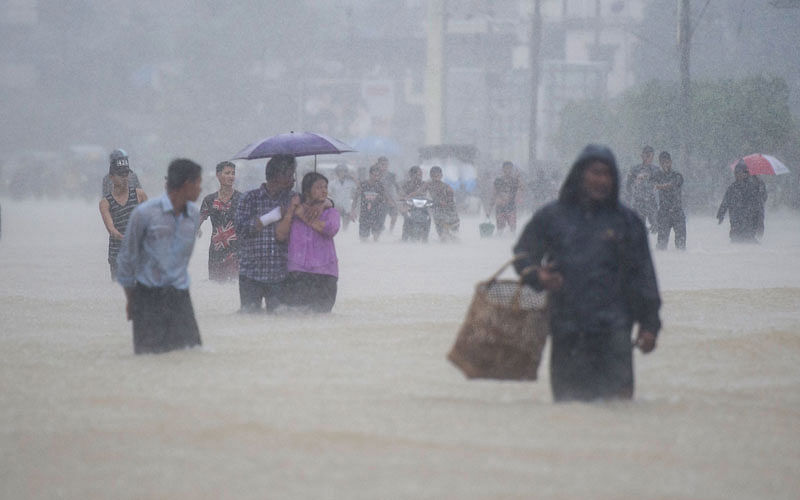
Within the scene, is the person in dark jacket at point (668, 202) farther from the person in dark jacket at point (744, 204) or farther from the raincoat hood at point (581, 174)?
the raincoat hood at point (581, 174)

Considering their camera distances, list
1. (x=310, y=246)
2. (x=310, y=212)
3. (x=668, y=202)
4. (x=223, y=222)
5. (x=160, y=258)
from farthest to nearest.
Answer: (x=668, y=202) → (x=223, y=222) → (x=310, y=246) → (x=310, y=212) → (x=160, y=258)

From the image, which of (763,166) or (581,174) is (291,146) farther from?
(763,166)

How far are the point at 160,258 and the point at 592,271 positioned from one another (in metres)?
3.16

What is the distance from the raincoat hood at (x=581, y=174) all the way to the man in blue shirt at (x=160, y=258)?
9.27 feet

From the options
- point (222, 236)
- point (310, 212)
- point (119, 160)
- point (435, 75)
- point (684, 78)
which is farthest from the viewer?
point (435, 75)

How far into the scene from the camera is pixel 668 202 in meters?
20.4

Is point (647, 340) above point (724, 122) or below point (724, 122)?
below

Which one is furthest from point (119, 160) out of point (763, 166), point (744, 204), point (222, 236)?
point (763, 166)

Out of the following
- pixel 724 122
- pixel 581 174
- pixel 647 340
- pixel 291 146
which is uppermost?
pixel 724 122

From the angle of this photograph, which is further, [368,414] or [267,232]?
[267,232]

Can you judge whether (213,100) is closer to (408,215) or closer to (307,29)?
(307,29)

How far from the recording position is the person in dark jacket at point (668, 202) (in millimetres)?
20109

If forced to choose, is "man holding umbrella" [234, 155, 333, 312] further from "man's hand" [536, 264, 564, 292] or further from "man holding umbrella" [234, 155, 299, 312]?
"man's hand" [536, 264, 564, 292]

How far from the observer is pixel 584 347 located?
21.3 feet
